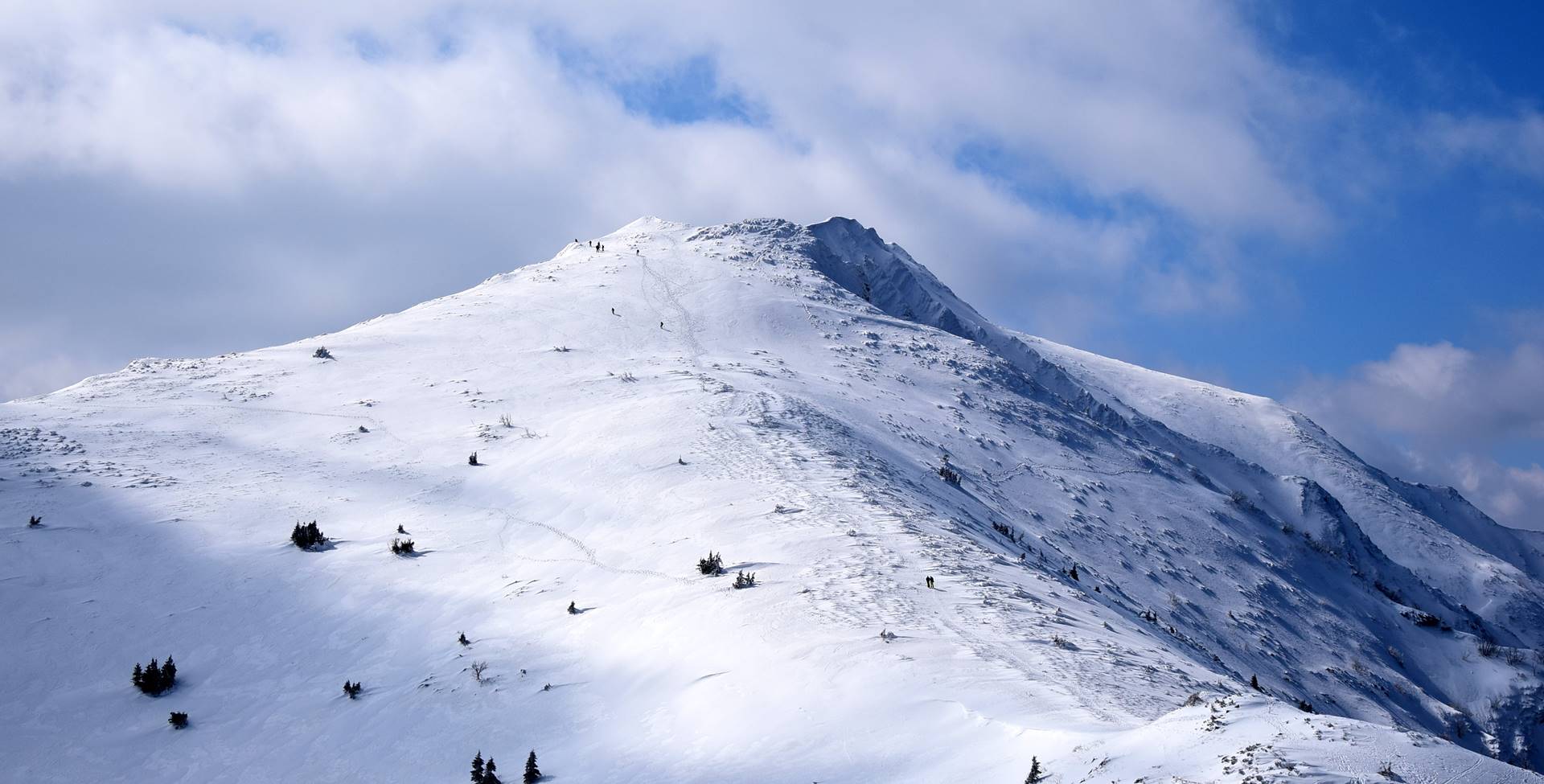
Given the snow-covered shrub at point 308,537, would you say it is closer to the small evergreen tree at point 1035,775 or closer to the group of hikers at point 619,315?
the small evergreen tree at point 1035,775

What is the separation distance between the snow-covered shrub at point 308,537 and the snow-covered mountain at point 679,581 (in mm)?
456

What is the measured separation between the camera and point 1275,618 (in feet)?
98.9

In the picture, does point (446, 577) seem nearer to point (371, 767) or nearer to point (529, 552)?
point (529, 552)

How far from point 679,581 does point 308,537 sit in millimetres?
8644

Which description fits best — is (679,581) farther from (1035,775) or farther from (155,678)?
(1035,775)

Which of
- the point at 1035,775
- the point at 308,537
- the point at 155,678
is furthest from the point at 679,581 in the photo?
the point at 308,537

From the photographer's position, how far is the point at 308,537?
62.8 feet

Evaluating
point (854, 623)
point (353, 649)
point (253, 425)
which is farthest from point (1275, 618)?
point (253, 425)

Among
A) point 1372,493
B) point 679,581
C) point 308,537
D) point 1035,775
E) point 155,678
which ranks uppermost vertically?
point 1372,493

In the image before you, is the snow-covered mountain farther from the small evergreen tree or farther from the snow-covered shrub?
the snow-covered shrub

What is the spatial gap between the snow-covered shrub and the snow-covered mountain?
1.49 ft

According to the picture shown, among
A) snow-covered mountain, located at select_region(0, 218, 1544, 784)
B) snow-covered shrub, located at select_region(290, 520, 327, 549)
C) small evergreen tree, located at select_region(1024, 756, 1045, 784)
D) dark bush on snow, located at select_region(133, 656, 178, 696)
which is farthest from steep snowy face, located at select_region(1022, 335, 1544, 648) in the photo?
dark bush on snow, located at select_region(133, 656, 178, 696)

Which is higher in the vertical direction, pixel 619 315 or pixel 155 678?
pixel 619 315

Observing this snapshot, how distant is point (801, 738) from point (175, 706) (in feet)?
32.3
